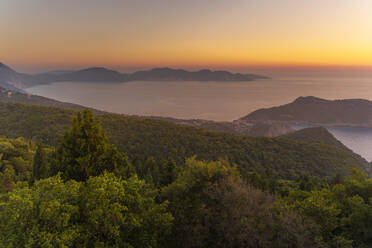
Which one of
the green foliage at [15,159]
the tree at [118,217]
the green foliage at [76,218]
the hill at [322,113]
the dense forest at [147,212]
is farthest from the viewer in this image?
the hill at [322,113]

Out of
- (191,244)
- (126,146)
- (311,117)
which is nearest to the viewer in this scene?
(191,244)

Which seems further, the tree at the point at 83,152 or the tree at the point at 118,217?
the tree at the point at 83,152

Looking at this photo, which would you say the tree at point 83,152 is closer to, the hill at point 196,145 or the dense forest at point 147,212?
the dense forest at point 147,212

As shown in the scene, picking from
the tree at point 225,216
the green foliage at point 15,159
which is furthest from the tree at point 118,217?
the green foliage at point 15,159

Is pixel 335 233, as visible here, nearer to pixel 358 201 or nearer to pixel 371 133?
pixel 358 201

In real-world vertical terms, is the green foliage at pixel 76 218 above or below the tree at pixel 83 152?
below

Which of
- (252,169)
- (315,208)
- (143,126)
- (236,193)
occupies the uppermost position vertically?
(236,193)

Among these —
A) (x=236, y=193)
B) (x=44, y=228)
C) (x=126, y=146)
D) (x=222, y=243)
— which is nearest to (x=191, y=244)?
(x=222, y=243)
